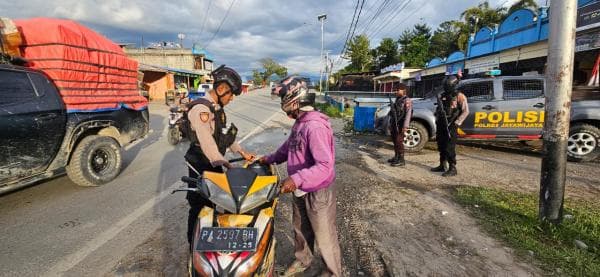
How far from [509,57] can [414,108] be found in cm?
821

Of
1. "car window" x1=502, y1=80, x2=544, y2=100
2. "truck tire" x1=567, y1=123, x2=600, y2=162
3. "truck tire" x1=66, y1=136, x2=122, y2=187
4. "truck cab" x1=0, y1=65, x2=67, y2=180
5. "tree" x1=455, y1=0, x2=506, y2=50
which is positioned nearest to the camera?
"truck cab" x1=0, y1=65, x2=67, y2=180

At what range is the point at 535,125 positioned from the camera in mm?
6387

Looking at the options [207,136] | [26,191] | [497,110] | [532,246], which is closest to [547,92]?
[532,246]

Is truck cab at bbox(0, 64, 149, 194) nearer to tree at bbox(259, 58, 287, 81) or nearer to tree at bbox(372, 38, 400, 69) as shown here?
tree at bbox(372, 38, 400, 69)

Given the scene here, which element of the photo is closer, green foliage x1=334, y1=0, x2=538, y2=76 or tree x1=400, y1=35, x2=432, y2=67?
green foliage x1=334, y1=0, x2=538, y2=76

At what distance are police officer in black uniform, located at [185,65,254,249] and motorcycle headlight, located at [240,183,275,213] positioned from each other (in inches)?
23.3

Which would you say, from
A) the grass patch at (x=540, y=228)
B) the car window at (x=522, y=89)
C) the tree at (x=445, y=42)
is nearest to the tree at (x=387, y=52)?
the tree at (x=445, y=42)

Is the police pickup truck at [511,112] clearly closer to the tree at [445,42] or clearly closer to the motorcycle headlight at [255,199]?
the motorcycle headlight at [255,199]

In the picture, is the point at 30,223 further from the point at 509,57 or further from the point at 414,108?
the point at 509,57

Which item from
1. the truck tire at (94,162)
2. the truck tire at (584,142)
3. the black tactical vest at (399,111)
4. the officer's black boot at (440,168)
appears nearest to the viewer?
the truck tire at (94,162)

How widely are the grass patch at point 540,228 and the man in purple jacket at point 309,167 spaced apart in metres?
1.99

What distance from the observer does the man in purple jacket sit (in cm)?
188

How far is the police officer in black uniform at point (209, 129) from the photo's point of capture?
2205 mm

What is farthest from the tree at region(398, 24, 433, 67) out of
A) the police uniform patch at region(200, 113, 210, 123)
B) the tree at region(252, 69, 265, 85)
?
the tree at region(252, 69, 265, 85)
